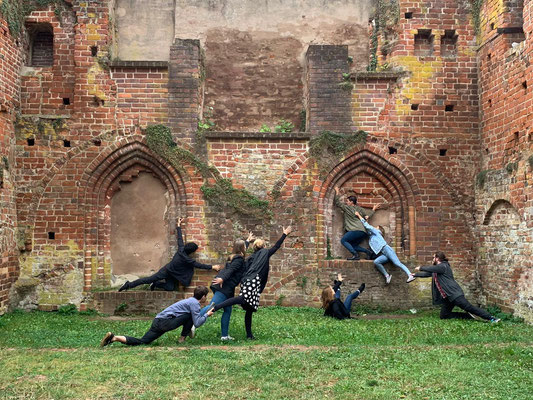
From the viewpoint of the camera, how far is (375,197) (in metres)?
12.3

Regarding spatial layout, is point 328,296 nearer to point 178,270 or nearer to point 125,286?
point 178,270

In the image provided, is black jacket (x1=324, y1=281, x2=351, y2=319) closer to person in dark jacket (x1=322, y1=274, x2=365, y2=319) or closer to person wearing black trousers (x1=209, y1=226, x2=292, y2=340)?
person in dark jacket (x1=322, y1=274, x2=365, y2=319)

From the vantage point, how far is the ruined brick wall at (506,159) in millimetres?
10078

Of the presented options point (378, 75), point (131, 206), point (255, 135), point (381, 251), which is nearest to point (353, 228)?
point (381, 251)

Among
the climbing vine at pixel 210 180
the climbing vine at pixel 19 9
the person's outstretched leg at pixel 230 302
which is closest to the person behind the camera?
the person's outstretched leg at pixel 230 302

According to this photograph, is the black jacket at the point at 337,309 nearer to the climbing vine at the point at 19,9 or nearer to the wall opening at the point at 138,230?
the wall opening at the point at 138,230

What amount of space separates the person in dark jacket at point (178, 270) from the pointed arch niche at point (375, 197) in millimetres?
2790

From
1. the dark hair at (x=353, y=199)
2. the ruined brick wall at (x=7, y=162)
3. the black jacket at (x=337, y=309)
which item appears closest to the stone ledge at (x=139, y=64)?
the ruined brick wall at (x=7, y=162)

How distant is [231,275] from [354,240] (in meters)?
4.36

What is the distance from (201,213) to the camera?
11820 mm

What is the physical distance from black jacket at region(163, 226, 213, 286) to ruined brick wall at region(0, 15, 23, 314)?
317cm

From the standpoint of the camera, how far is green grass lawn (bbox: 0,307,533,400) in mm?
5691

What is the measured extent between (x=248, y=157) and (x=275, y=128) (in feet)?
4.28

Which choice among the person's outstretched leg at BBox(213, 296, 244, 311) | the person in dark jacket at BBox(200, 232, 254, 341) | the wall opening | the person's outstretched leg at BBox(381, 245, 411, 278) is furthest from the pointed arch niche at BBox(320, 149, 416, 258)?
the person's outstretched leg at BBox(213, 296, 244, 311)
